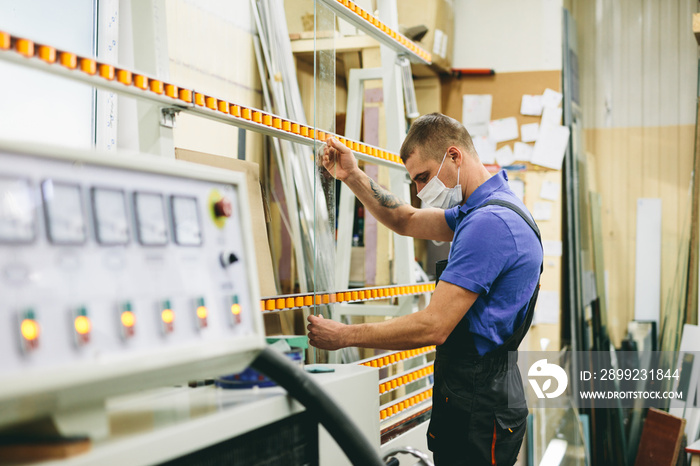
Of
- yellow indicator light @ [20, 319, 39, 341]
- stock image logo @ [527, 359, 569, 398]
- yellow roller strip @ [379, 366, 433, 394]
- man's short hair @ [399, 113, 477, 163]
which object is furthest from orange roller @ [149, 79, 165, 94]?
stock image logo @ [527, 359, 569, 398]

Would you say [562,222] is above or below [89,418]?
above

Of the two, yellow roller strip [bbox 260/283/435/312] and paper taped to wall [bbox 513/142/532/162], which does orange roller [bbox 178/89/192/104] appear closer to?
yellow roller strip [bbox 260/283/435/312]

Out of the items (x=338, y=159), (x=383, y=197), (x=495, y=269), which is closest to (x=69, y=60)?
(x=338, y=159)

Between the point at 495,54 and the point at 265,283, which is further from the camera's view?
the point at 495,54

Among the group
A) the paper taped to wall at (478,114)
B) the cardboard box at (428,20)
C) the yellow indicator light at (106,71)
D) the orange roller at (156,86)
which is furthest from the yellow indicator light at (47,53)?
the paper taped to wall at (478,114)

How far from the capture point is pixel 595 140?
4348 millimetres

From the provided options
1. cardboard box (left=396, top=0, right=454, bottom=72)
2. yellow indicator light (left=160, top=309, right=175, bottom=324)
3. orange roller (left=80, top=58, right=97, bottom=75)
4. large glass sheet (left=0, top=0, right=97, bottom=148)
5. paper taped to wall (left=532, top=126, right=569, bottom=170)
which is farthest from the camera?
paper taped to wall (left=532, top=126, right=569, bottom=170)

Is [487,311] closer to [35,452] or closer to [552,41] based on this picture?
[35,452]

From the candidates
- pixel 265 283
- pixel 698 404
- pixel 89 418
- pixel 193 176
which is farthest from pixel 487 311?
pixel 698 404

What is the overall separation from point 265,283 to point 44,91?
2.49 ft

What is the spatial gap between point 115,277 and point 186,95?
755 mm

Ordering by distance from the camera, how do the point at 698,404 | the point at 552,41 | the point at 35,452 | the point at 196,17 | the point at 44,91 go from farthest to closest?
the point at 552,41
the point at 698,404
the point at 196,17
the point at 44,91
the point at 35,452

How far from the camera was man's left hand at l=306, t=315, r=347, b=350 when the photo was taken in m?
1.51

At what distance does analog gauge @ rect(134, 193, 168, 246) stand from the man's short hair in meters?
1.28
